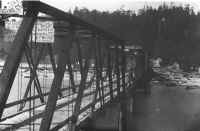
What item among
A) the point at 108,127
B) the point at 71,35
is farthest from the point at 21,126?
the point at 108,127

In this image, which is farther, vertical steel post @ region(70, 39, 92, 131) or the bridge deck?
the bridge deck

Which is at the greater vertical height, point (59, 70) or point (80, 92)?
point (59, 70)

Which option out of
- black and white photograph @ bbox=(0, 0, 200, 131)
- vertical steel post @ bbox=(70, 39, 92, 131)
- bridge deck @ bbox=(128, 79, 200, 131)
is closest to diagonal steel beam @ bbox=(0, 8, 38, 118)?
black and white photograph @ bbox=(0, 0, 200, 131)

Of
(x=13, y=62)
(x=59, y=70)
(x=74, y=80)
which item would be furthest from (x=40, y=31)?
(x=74, y=80)

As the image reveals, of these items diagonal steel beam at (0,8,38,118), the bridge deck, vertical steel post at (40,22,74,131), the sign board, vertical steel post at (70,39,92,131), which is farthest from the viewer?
the bridge deck

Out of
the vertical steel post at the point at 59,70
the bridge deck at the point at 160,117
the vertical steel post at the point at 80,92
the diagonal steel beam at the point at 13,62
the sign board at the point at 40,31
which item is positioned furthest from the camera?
the bridge deck at the point at 160,117

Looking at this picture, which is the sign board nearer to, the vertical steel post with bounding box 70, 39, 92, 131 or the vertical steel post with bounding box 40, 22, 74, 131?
the vertical steel post with bounding box 40, 22, 74, 131

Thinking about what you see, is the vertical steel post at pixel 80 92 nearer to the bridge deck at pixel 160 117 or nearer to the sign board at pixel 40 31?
the sign board at pixel 40 31

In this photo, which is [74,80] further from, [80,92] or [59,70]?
[59,70]

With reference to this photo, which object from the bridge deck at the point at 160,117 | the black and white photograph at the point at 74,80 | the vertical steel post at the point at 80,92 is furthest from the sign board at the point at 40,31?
the bridge deck at the point at 160,117

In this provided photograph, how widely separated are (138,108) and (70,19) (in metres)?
23.7

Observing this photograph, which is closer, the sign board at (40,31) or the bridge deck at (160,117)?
the sign board at (40,31)

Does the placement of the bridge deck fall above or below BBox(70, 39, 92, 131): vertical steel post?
below

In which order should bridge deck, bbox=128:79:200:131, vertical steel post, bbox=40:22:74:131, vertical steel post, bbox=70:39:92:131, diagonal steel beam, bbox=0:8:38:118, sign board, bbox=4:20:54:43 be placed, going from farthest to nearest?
bridge deck, bbox=128:79:200:131 → vertical steel post, bbox=70:39:92:131 → vertical steel post, bbox=40:22:74:131 → sign board, bbox=4:20:54:43 → diagonal steel beam, bbox=0:8:38:118
